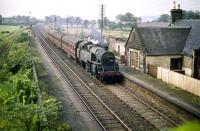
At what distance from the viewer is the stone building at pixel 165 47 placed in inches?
1117

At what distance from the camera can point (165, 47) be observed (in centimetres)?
2975

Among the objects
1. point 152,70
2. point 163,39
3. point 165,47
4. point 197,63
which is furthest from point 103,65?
point 197,63

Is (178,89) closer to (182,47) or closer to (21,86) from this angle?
(182,47)

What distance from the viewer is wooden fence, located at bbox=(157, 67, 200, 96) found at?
811 inches

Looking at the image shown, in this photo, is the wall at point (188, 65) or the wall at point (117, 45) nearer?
the wall at point (188, 65)

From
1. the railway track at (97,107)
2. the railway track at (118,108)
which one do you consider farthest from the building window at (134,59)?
the railway track at (97,107)

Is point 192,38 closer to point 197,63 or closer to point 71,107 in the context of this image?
point 197,63

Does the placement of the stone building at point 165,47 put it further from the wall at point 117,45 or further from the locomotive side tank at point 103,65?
the wall at point 117,45

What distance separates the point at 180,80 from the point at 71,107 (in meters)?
9.21

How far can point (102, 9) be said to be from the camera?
195 ft

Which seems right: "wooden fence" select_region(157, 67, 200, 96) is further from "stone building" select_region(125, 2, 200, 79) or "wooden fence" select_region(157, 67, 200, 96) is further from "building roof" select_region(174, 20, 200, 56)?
"building roof" select_region(174, 20, 200, 56)

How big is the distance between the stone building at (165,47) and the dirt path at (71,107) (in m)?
8.39

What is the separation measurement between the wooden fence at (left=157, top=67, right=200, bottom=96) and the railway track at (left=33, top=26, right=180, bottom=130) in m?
4.04

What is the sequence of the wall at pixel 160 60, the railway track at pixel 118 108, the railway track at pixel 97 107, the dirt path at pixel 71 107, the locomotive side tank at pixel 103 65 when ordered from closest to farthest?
1. the railway track at pixel 97 107
2. the dirt path at pixel 71 107
3. the railway track at pixel 118 108
4. the locomotive side tank at pixel 103 65
5. the wall at pixel 160 60
